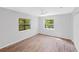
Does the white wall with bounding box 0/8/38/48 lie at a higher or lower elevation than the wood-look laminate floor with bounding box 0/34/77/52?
higher

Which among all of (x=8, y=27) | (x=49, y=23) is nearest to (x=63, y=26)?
(x=49, y=23)

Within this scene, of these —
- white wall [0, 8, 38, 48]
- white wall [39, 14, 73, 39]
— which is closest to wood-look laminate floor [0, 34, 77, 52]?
white wall [0, 8, 38, 48]

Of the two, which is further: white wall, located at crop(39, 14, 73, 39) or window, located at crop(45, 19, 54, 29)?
window, located at crop(45, 19, 54, 29)


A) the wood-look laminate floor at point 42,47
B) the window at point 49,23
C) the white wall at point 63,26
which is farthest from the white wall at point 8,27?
the window at point 49,23

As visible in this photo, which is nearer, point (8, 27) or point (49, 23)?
point (8, 27)

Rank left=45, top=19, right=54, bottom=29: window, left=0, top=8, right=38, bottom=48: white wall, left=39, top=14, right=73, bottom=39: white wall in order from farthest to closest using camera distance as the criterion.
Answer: left=45, top=19, right=54, bottom=29: window < left=39, top=14, right=73, bottom=39: white wall < left=0, top=8, right=38, bottom=48: white wall

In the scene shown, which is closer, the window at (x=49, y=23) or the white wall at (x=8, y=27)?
the white wall at (x=8, y=27)

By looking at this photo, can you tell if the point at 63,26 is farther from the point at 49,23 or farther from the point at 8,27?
the point at 8,27

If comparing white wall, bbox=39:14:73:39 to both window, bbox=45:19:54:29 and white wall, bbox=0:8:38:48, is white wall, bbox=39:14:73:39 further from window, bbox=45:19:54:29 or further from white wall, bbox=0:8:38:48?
white wall, bbox=0:8:38:48

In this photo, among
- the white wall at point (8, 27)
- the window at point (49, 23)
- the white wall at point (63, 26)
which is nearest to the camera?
the white wall at point (8, 27)

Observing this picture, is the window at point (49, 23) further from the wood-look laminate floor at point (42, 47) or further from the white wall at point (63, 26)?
the wood-look laminate floor at point (42, 47)

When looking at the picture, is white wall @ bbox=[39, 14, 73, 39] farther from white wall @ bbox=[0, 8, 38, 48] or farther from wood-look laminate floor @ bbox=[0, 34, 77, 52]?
white wall @ bbox=[0, 8, 38, 48]

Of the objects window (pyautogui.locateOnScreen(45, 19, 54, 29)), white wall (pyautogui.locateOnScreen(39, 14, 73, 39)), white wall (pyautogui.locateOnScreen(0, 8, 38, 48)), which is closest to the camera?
white wall (pyautogui.locateOnScreen(0, 8, 38, 48))
